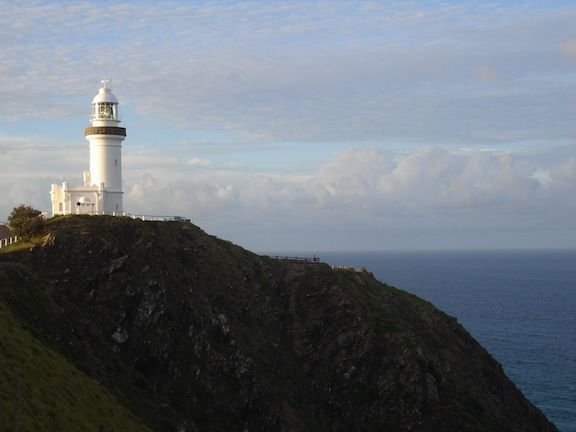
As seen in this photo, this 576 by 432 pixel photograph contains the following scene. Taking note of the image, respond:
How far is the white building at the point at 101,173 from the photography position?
91.4 metres

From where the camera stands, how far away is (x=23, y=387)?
47.4 m

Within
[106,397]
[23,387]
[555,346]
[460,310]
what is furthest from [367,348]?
[460,310]

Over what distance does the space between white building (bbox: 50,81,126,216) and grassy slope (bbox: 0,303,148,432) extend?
33.0m

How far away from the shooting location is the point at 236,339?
76500mm

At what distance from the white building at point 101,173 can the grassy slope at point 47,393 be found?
108 feet

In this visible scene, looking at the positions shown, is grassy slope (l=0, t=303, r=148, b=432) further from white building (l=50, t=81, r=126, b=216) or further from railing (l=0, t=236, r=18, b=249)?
white building (l=50, t=81, r=126, b=216)

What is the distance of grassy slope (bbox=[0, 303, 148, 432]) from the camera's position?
44.9m

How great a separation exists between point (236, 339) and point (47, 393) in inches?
1138

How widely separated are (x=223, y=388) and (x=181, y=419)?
284 inches

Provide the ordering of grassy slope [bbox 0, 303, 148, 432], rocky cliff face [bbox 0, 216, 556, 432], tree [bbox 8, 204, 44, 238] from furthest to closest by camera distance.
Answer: tree [bbox 8, 204, 44, 238], rocky cliff face [bbox 0, 216, 556, 432], grassy slope [bbox 0, 303, 148, 432]

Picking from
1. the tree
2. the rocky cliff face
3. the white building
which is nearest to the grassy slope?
the rocky cliff face

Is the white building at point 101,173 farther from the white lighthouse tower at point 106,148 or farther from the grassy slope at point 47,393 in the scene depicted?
the grassy slope at point 47,393

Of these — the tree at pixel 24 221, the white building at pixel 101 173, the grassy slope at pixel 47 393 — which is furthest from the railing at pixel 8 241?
the grassy slope at pixel 47 393

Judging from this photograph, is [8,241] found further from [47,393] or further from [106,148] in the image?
[47,393]
